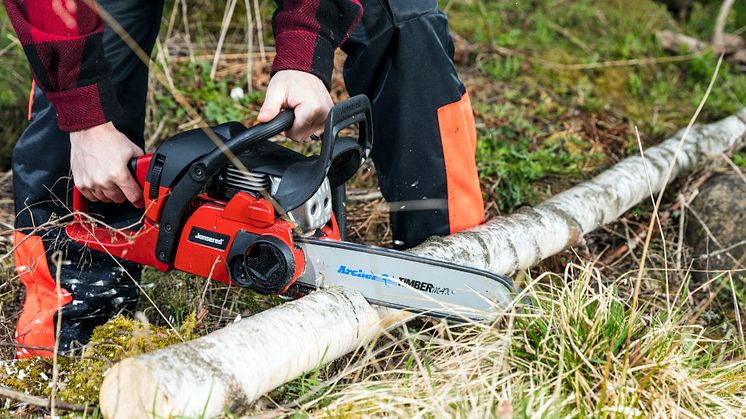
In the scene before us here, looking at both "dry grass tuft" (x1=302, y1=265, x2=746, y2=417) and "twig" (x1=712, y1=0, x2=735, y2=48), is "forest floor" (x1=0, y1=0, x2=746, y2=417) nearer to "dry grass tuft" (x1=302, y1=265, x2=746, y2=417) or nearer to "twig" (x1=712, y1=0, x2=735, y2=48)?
"dry grass tuft" (x1=302, y1=265, x2=746, y2=417)

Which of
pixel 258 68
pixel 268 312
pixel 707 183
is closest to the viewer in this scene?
pixel 268 312

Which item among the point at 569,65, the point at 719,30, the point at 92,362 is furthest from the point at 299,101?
the point at 719,30

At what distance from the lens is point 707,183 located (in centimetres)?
389

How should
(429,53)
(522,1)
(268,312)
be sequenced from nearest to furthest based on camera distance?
(268,312)
(429,53)
(522,1)

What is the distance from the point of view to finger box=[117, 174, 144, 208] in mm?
2354

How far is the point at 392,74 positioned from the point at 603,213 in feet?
3.94

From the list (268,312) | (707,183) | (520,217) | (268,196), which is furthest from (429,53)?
(707,183)

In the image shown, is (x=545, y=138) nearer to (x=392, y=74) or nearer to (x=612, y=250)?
(x=612, y=250)

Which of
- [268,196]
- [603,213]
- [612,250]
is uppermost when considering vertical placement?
[268,196]

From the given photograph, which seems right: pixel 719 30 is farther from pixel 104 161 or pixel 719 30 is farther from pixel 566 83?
pixel 104 161

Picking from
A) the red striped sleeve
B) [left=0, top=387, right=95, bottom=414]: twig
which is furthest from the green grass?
[left=0, top=387, right=95, bottom=414]: twig

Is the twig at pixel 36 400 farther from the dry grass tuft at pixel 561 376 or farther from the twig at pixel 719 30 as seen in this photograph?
the twig at pixel 719 30

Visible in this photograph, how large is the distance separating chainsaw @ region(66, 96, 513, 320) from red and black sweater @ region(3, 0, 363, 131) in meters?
0.21

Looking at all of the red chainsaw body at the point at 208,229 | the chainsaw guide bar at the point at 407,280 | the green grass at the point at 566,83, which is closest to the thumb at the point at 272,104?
the red chainsaw body at the point at 208,229
